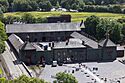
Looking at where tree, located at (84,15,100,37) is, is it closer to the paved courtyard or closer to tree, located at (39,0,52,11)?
the paved courtyard

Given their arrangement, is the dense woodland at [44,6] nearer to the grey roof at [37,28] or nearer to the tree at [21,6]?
the tree at [21,6]

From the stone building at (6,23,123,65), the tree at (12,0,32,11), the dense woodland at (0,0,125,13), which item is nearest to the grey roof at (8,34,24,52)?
the stone building at (6,23,123,65)

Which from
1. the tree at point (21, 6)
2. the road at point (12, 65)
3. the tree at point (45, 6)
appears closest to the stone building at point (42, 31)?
the road at point (12, 65)

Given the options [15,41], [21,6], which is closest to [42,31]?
[15,41]

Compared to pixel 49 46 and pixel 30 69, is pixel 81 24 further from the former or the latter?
pixel 30 69

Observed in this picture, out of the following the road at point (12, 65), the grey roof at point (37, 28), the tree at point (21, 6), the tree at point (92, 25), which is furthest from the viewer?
the tree at point (21, 6)
